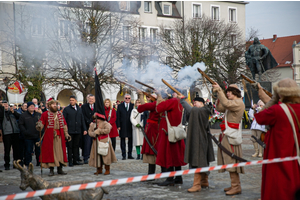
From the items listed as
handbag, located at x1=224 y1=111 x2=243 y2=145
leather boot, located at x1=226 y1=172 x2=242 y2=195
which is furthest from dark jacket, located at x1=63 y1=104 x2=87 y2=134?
leather boot, located at x1=226 y1=172 x2=242 y2=195

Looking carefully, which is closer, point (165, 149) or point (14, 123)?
point (165, 149)

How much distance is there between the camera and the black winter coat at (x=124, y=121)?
12.9 meters

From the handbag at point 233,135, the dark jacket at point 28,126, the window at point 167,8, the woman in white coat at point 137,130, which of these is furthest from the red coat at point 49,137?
the window at point 167,8

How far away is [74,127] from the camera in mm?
11461

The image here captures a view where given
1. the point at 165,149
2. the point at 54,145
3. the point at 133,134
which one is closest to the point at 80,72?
the point at 133,134

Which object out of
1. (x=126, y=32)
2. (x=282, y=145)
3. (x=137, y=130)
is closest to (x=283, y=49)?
(x=126, y=32)

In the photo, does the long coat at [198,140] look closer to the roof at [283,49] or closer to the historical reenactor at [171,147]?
the historical reenactor at [171,147]

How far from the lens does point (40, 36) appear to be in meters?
18.6

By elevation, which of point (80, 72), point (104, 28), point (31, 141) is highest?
point (104, 28)

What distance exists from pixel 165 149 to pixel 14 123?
5.67m

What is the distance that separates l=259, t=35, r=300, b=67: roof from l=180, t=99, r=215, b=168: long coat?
191 feet

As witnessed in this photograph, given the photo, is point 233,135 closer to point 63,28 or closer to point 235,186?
point 235,186

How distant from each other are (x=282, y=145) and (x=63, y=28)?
19564 mm

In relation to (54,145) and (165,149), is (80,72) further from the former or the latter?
(165,149)
